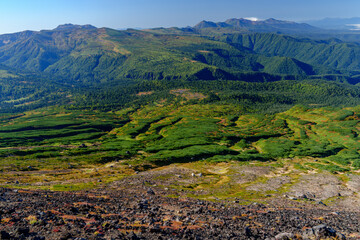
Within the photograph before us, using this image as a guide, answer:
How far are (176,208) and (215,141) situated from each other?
120965 millimetres

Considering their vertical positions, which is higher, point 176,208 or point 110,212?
point 110,212

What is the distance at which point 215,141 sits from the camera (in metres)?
159

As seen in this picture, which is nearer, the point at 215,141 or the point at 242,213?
the point at 242,213

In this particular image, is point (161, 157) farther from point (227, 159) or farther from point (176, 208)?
point (176, 208)

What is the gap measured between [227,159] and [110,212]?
280ft

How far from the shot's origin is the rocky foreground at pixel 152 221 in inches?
1006

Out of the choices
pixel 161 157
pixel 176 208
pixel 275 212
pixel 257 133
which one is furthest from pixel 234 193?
pixel 257 133

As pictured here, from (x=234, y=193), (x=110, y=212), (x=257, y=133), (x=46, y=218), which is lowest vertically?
(x=257, y=133)

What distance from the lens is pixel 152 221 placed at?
103ft

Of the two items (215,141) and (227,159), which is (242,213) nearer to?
(227,159)

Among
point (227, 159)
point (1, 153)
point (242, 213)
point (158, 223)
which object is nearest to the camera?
point (158, 223)

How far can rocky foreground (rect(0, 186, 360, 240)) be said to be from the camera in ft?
83.8

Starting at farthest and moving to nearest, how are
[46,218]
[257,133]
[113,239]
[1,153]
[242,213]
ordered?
[257,133], [1,153], [242,213], [46,218], [113,239]

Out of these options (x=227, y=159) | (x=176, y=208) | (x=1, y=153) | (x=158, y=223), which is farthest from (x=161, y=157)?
(x=1, y=153)
